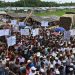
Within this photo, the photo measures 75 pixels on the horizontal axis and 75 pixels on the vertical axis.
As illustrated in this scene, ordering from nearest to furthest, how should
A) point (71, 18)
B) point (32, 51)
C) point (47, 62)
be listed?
1. point (47, 62)
2. point (32, 51)
3. point (71, 18)

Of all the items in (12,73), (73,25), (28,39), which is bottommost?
(73,25)

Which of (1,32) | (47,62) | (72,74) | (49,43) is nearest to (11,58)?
(47,62)

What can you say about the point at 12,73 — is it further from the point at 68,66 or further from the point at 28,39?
the point at 28,39

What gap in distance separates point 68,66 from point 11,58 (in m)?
2.84

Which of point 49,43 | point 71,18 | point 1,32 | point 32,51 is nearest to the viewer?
point 32,51

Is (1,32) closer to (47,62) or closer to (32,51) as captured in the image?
(32,51)

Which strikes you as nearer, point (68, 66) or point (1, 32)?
point (68, 66)

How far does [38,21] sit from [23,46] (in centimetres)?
2283

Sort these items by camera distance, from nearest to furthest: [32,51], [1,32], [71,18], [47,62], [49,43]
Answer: [47,62], [32,51], [1,32], [49,43], [71,18]

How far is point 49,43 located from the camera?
76.1 ft

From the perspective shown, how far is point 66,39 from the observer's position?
23.3 m

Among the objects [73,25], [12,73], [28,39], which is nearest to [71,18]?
[73,25]

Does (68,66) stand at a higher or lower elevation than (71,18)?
higher

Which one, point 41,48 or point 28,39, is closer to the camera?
point 41,48
